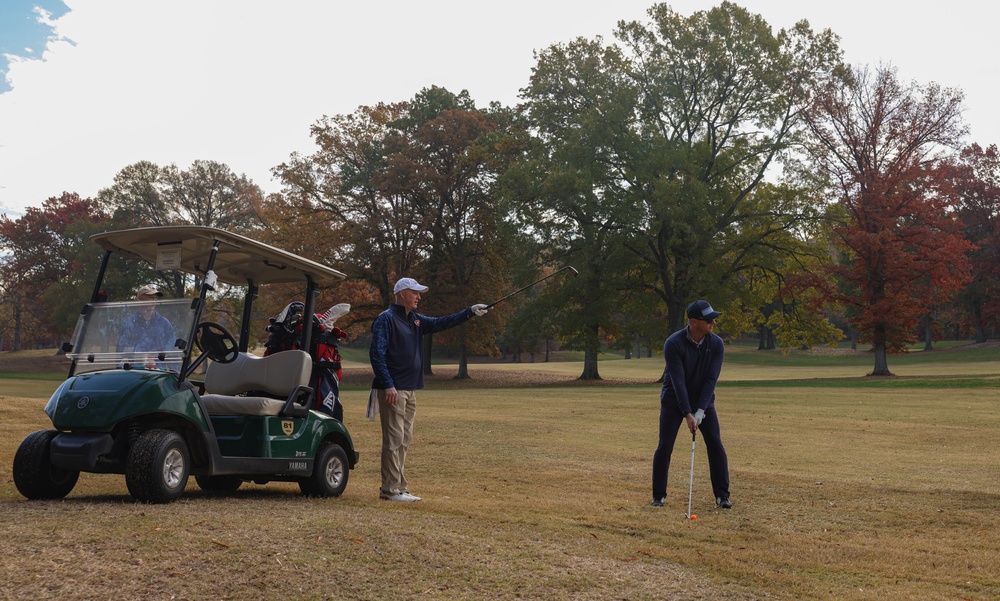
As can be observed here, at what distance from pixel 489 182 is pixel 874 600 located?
1681 inches

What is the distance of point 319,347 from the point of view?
368 inches

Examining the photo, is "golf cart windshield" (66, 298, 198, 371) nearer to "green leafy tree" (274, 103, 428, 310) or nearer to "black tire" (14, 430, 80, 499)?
"black tire" (14, 430, 80, 499)

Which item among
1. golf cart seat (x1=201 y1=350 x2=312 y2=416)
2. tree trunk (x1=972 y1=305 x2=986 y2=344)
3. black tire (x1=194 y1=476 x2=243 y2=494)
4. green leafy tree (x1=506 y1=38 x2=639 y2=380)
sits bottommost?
black tire (x1=194 y1=476 x2=243 y2=494)

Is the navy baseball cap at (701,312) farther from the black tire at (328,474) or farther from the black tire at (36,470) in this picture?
the black tire at (36,470)

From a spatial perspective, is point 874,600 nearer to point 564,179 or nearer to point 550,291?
point 564,179

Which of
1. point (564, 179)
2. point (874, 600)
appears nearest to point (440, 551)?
point (874, 600)

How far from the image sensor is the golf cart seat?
8531 millimetres

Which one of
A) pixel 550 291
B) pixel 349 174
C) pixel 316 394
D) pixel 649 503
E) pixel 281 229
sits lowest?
pixel 649 503

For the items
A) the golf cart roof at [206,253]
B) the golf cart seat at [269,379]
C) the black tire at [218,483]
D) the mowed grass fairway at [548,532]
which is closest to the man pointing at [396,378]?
the mowed grass fairway at [548,532]

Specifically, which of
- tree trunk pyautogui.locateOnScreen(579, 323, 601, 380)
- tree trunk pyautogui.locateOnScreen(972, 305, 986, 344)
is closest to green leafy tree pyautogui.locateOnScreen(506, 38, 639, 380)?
tree trunk pyautogui.locateOnScreen(579, 323, 601, 380)

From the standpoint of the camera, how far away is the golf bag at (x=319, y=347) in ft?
29.8

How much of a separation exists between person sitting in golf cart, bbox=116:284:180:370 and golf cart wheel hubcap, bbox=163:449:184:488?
2.81 feet

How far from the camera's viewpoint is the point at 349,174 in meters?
48.3

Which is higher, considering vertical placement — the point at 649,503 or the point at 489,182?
the point at 489,182
